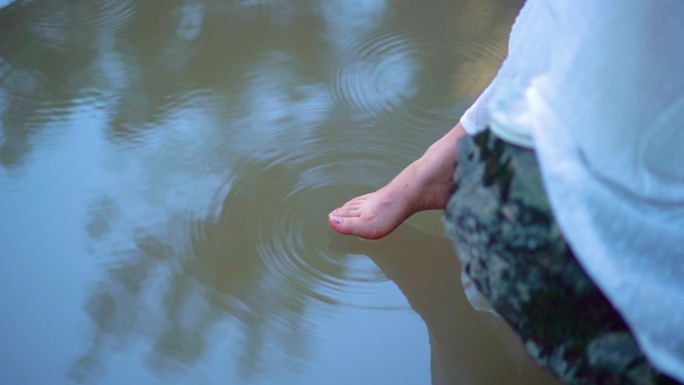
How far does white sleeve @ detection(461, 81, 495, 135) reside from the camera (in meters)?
1.28

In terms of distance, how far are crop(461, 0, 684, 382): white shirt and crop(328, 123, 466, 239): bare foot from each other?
1.72 feet

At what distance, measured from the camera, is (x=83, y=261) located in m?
1.57

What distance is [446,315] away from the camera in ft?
5.02

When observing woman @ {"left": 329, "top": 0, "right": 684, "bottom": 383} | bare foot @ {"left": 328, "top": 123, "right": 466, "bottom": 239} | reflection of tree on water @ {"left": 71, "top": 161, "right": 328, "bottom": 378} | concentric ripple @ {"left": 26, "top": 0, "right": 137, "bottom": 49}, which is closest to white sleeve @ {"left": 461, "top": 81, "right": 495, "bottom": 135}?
bare foot @ {"left": 328, "top": 123, "right": 466, "bottom": 239}

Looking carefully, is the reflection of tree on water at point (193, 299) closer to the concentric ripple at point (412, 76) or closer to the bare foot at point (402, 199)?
the bare foot at point (402, 199)

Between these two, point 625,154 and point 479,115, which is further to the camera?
point 479,115

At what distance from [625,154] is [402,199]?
0.71 meters

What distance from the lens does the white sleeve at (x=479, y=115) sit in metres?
1.28

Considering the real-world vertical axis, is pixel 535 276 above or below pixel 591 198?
below

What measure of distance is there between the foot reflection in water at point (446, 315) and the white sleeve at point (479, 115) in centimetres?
37

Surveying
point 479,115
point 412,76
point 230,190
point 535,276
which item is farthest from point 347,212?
point 535,276

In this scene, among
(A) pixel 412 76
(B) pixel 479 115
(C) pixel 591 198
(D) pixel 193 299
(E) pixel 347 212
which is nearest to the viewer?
(C) pixel 591 198

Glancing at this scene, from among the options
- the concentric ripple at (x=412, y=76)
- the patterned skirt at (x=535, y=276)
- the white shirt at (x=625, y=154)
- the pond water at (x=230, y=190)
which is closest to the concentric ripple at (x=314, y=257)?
the pond water at (x=230, y=190)

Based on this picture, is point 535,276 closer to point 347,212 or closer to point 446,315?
point 446,315
